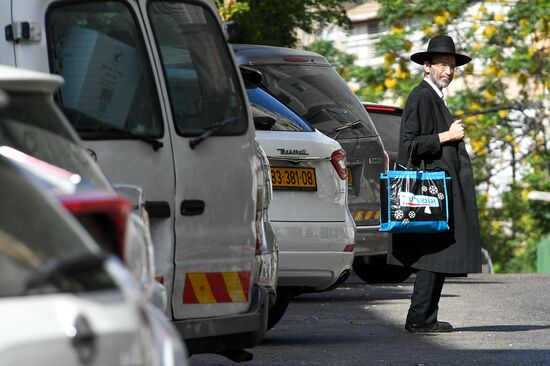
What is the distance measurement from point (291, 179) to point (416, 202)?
1.09 metres

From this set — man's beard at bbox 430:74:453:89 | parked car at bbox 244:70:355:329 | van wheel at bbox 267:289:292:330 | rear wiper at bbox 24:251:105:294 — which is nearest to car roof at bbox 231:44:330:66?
man's beard at bbox 430:74:453:89

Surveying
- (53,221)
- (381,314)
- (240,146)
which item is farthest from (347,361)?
(53,221)

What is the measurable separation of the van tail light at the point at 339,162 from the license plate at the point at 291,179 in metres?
0.29

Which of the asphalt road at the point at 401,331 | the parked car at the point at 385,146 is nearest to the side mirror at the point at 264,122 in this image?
the asphalt road at the point at 401,331

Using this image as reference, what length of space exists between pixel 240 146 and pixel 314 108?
5.99 meters

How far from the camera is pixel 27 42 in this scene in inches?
290

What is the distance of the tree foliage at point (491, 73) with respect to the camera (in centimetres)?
3188

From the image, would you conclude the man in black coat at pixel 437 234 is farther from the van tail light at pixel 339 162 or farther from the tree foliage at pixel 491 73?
the tree foliage at pixel 491 73

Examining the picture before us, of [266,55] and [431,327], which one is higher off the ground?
[266,55]

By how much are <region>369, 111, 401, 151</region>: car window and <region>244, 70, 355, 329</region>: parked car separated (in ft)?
17.8

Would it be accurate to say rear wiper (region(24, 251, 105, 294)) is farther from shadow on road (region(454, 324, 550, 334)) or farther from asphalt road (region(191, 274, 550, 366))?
shadow on road (region(454, 324, 550, 334))

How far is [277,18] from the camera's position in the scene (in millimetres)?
22375

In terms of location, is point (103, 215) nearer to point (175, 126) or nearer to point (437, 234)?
point (175, 126)

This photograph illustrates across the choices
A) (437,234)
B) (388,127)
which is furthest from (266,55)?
(388,127)
